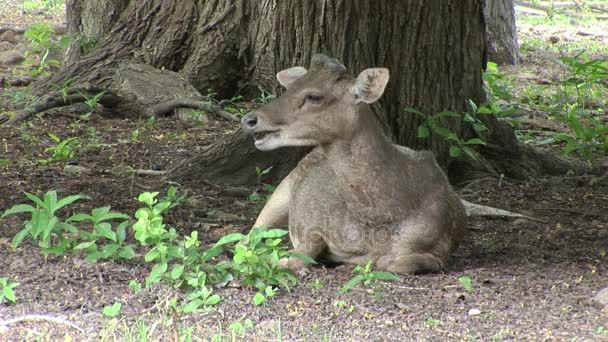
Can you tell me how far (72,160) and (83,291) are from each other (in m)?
3.35

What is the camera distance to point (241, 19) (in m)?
9.56

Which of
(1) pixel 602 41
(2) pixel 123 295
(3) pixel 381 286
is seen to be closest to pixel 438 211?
(3) pixel 381 286

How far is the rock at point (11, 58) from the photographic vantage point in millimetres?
12758

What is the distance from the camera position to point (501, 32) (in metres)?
14.0

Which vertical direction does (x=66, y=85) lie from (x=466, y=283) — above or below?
below

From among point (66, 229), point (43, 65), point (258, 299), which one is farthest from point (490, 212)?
point (43, 65)

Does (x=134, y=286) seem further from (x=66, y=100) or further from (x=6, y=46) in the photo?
(x=6, y=46)

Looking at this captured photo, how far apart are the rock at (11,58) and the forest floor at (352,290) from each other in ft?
17.7

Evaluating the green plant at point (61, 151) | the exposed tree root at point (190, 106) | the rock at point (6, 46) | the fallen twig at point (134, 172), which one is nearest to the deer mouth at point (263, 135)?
the fallen twig at point (134, 172)

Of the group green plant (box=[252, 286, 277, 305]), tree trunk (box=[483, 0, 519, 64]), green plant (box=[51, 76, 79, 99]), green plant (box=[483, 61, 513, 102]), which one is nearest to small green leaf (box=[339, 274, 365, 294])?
green plant (box=[252, 286, 277, 305])

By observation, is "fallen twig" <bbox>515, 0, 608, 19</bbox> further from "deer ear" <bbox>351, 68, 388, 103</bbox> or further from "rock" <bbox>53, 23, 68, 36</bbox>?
"deer ear" <bbox>351, 68, 388, 103</bbox>

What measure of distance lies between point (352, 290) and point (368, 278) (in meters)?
0.12

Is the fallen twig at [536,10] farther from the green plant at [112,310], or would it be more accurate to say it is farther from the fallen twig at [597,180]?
the green plant at [112,310]

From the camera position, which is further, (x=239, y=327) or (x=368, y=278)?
(x=368, y=278)
